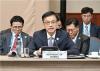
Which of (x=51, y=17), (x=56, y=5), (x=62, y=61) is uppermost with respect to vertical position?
→ (x=56, y=5)

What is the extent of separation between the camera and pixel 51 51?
2.82m

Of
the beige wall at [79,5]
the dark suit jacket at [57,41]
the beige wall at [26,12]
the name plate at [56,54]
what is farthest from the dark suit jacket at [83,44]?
the beige wall at [79,5]

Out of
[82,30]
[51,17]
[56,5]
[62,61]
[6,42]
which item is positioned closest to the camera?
[62,61]

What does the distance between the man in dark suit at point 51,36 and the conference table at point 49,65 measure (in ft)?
1.71

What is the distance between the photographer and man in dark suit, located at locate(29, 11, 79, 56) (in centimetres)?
332

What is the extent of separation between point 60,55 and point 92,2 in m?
3.27

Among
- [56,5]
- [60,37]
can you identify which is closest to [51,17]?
[60,37]

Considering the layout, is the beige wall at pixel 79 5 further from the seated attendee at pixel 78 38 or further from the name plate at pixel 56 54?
the name plate at pixel 56 54

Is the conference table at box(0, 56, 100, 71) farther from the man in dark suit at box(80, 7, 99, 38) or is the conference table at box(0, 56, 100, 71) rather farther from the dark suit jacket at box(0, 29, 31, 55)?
the man in dark suit at box(80, 7, 99, 38)

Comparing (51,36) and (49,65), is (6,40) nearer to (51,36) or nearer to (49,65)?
(51,36)

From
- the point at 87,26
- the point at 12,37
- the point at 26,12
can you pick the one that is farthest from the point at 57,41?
the point at 26,12

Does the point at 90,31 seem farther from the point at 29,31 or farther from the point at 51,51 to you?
the point at 51,51

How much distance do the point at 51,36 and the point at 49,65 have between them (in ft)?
2.28

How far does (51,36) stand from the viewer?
3416 mm
